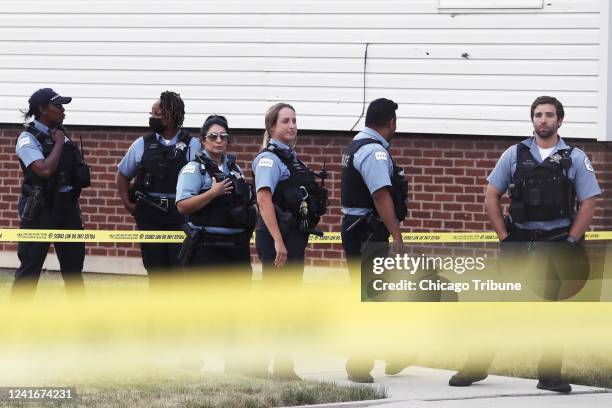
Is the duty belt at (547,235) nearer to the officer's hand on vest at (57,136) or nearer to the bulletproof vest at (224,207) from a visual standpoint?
the bulletproof vest at (224,207)

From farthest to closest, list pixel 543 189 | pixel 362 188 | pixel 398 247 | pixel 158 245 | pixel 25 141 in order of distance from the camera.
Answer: pixel 25 141 → pixel 158 245 → pixel 362 188 → pixel 398 247 → pixel 543 189

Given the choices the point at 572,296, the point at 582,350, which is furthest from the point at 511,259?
the point at 582,350

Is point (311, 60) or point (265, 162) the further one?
point (311, 60)

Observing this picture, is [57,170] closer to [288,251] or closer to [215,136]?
[215,136]

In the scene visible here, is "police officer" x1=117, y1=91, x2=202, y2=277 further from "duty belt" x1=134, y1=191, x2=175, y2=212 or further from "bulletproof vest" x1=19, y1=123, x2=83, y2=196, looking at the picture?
"bulletproof vest" x1=19, y1=123, x2=83, y2=196

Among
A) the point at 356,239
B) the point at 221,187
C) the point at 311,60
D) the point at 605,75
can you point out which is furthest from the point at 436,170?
the point at 221,187

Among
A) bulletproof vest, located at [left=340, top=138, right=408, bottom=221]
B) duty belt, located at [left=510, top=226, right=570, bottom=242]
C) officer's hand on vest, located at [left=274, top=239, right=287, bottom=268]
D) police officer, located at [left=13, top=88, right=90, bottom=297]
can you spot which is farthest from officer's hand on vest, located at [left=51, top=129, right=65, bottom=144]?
duty belt, located at [left=510, top=226, right=570, bottom=242]

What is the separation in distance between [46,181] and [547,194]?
13.0ft

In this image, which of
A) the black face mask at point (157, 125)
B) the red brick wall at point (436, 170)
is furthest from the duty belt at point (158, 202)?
the red brick wall at point (436, 170)

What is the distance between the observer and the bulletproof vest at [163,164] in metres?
11.4

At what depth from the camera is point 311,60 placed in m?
16.4

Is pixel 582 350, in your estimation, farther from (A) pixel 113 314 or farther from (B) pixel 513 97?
(B) pixel 513 97

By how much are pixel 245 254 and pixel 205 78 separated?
22.4 feet

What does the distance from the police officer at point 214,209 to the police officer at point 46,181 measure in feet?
6.05
